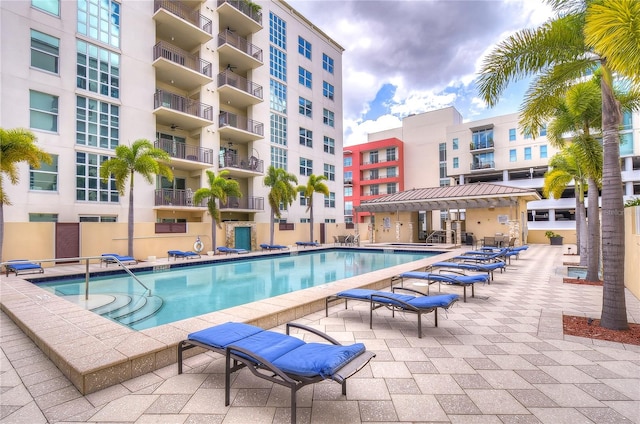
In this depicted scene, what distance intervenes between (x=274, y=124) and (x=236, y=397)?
24.2 m

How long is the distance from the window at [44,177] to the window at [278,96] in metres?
15.0

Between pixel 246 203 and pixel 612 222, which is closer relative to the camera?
pixel 612 222

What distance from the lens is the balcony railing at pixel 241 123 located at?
2136 cm

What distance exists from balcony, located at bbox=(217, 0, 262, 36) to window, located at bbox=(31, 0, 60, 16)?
31.1 feet

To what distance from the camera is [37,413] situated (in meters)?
2.78

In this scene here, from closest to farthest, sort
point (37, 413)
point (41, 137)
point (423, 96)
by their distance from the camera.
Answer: point (37, 413) < point (41, 137) < point (423, 96)

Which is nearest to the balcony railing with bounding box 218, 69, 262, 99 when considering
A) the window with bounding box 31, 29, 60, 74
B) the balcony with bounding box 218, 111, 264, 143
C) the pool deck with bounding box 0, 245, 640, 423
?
the balcony with bounding box 218, 111, 264, 143

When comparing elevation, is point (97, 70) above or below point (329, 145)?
above

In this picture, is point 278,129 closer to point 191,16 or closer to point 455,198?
point 191,16

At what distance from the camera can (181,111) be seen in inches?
744

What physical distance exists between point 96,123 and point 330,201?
63.3 ft

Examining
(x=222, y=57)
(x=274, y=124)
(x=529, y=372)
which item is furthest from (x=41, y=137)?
(x=529, y=372)

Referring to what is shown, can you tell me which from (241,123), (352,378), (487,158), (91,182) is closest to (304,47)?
(241,123)

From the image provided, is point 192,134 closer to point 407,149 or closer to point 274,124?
point 274,124
